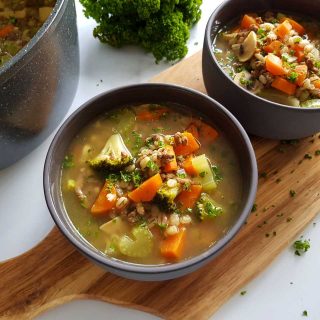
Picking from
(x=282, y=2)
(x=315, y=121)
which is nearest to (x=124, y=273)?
(x=315, y=121)

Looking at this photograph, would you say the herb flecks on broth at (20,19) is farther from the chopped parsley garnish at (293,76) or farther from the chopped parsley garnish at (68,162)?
the chopped parsley garnish at (293,76)

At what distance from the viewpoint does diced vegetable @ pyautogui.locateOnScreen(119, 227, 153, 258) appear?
5.66 ft

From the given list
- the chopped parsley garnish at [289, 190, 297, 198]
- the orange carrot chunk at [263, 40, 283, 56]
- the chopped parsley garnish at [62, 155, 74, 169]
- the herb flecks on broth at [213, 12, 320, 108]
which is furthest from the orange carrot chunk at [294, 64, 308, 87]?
the chopped parsley garnish at [62, 155, 74, 169]

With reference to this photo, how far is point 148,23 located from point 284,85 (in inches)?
28.9

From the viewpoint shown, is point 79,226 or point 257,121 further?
point 257,121

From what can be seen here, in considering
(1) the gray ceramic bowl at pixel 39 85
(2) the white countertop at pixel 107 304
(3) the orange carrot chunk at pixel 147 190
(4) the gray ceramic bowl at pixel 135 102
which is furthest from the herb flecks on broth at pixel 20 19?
(3) the orange carrot chunk at pixel 147 190

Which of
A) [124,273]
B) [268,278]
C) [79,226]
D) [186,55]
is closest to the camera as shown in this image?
[124,273]

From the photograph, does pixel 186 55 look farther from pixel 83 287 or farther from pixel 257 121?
pixel 83 287

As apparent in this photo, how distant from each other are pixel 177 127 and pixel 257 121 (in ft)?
1.07

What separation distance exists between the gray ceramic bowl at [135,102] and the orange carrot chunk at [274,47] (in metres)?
0.41

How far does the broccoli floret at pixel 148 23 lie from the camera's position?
7.87 feet

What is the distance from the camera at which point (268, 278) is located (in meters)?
1.98

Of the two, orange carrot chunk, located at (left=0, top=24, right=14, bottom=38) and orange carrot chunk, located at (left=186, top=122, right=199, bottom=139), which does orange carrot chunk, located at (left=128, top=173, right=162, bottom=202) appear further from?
orange carrot chunk, located at (left=0, top=24, right=14, bottom=38)

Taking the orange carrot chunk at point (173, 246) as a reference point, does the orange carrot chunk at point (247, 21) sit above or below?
above
